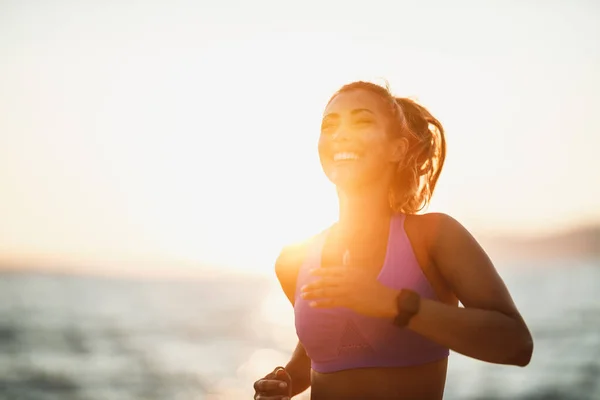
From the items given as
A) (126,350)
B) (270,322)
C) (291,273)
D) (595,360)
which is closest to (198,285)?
(270,322)

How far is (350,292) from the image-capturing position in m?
2.71

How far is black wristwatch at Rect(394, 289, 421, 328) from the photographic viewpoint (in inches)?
109

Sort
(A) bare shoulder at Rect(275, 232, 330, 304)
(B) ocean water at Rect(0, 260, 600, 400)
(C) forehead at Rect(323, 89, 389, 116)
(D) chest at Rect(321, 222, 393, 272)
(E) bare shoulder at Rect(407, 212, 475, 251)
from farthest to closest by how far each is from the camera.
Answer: (B) ocean water at Rect(0, 260, 600, 400)
(A) bare shoulder at Rect(275, 232, 330, 304)
(C) forehead at Rect(323, 89, 389, 116)
(D) chest at Rect(321, 222, 393, 272)
(E) bare shoulder at Rect(407, 212, 475, 251)

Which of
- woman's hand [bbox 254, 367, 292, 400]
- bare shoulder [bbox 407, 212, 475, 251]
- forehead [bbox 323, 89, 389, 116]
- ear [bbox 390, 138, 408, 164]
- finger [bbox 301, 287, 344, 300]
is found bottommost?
woman's hand [bbox 254, 367, 292, 400]

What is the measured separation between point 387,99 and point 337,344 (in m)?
1.42

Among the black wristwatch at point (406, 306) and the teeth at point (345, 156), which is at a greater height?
the teeth at point (345, 156)

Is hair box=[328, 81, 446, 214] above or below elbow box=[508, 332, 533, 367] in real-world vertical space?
above

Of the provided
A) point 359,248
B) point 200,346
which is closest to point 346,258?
point 359,248

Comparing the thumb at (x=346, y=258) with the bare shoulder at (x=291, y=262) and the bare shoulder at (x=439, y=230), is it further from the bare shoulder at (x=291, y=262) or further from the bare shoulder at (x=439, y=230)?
the bare shoulder at (x=439, y=230)

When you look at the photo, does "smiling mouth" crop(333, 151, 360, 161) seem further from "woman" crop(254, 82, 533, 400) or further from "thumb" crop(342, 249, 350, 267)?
"thumb" crop(342, 249, 350, 267)

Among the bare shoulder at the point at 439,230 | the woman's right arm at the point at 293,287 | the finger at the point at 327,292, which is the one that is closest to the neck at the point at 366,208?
the bare shoulder at the point at 439,230

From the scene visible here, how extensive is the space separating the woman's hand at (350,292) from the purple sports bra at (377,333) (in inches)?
16.3

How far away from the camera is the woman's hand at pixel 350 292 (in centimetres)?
272

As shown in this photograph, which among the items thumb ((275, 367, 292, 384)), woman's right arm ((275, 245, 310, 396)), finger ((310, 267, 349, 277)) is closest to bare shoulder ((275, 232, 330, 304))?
woman's right arm ((275, 245, 310, 396))
